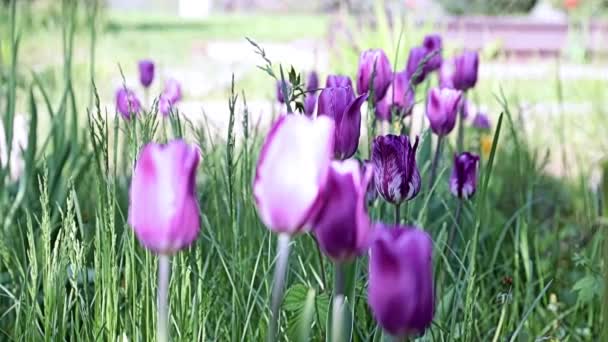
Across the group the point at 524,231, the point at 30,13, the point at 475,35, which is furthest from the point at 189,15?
the point at 524,231

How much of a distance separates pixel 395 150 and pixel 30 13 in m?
8.25

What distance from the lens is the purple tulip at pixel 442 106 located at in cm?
162

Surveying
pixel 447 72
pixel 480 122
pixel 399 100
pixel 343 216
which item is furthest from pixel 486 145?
pixel 343 216

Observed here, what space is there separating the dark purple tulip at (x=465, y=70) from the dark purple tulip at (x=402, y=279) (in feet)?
4.45

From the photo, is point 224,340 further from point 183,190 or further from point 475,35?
point 475,35

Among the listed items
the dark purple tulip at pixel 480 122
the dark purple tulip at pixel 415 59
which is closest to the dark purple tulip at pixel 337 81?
the dark purple tulip at pixel 415 59

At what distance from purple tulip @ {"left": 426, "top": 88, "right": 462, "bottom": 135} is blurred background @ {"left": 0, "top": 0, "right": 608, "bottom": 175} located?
34.0 inches

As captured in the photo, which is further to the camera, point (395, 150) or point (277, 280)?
point (395, 150)

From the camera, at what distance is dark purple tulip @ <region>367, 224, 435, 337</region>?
2.37 feet

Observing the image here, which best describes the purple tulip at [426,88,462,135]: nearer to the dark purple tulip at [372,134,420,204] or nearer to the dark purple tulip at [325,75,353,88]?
the dark purple tulip at [325,75,353,88]

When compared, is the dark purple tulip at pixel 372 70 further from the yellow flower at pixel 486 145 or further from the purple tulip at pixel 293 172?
the yellow flower at pixel 486 145

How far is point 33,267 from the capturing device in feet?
3.58

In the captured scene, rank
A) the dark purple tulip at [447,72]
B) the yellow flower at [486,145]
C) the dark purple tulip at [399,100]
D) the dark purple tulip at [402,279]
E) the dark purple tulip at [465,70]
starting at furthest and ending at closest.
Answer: the yellow flower at [486,145] → the dark purple tulip at [447,72] → the dark purple tulip at [465,70] → the dark purple tulip at [399,100] → the dark purple tulip at [402,279]

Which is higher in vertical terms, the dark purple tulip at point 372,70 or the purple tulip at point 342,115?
the dark purple tulip at point 372,70
